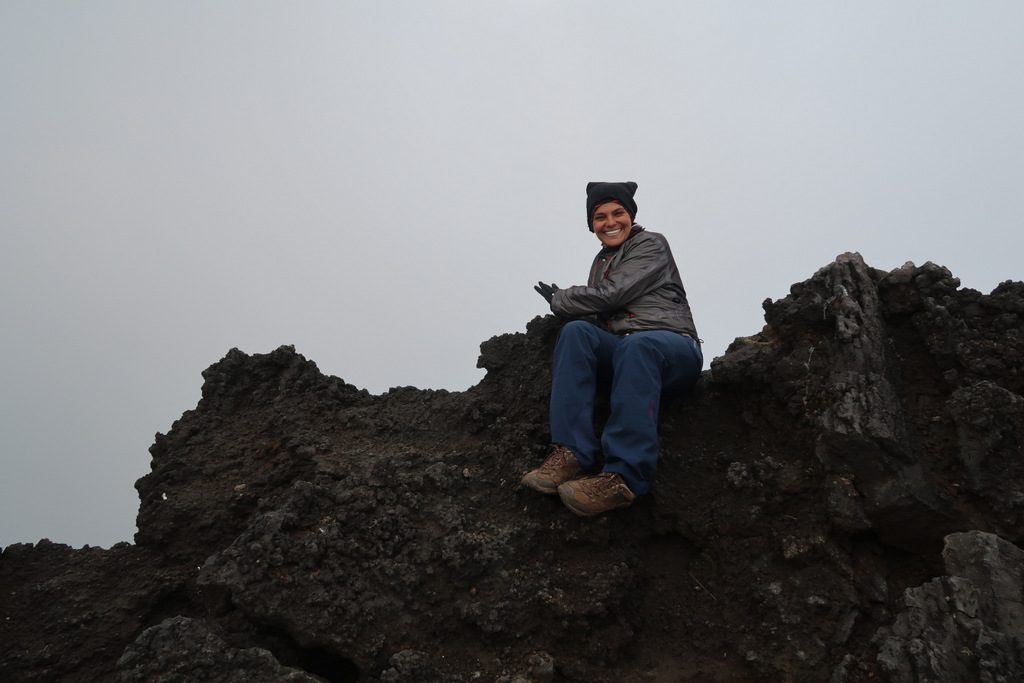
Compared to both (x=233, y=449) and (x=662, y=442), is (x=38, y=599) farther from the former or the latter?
(x=662, y=442)

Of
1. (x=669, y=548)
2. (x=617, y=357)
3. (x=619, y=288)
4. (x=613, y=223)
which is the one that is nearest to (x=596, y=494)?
(x=669, y=548)

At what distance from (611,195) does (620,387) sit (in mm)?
1849

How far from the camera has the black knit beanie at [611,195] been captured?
5.77 meters

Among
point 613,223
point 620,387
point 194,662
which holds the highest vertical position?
point 613,223

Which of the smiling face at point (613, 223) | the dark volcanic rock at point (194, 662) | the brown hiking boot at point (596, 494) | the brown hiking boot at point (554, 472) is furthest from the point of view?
the smiling face at point (613, 223)

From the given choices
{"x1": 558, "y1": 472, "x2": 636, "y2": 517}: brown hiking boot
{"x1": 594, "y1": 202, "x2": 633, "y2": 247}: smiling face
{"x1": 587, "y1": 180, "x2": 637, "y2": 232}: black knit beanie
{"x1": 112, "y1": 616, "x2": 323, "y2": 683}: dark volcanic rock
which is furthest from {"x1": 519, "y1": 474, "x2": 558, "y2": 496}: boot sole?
{"x1": 587, "y1": 180, "x2": 637, "y2": 232}: black knit beanie

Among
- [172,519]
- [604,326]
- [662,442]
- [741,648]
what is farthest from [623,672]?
[172,519]

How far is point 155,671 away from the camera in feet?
12.5

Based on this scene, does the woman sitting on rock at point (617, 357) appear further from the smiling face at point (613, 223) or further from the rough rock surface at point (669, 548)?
the rough rock surface at point (669, 548)

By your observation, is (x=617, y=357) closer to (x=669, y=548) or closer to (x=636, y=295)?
(x=636, y=295)

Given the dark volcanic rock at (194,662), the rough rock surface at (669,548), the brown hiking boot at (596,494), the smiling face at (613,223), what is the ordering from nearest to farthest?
the dark volcanic rock at (194,662) < the rough rock surface at (669,548) < the brown hiking boot at (596,494) < the smiling face at (613,223)

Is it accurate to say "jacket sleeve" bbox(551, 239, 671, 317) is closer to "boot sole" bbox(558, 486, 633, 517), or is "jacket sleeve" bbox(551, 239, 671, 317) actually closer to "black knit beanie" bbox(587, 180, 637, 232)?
"black knit beanie" bbox(587, 180, 637, 232)

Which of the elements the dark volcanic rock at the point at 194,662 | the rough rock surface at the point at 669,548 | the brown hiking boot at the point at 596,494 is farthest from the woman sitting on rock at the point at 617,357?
the dark volcanic rock at the point at 194,662

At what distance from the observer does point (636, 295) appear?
5.27 metres
